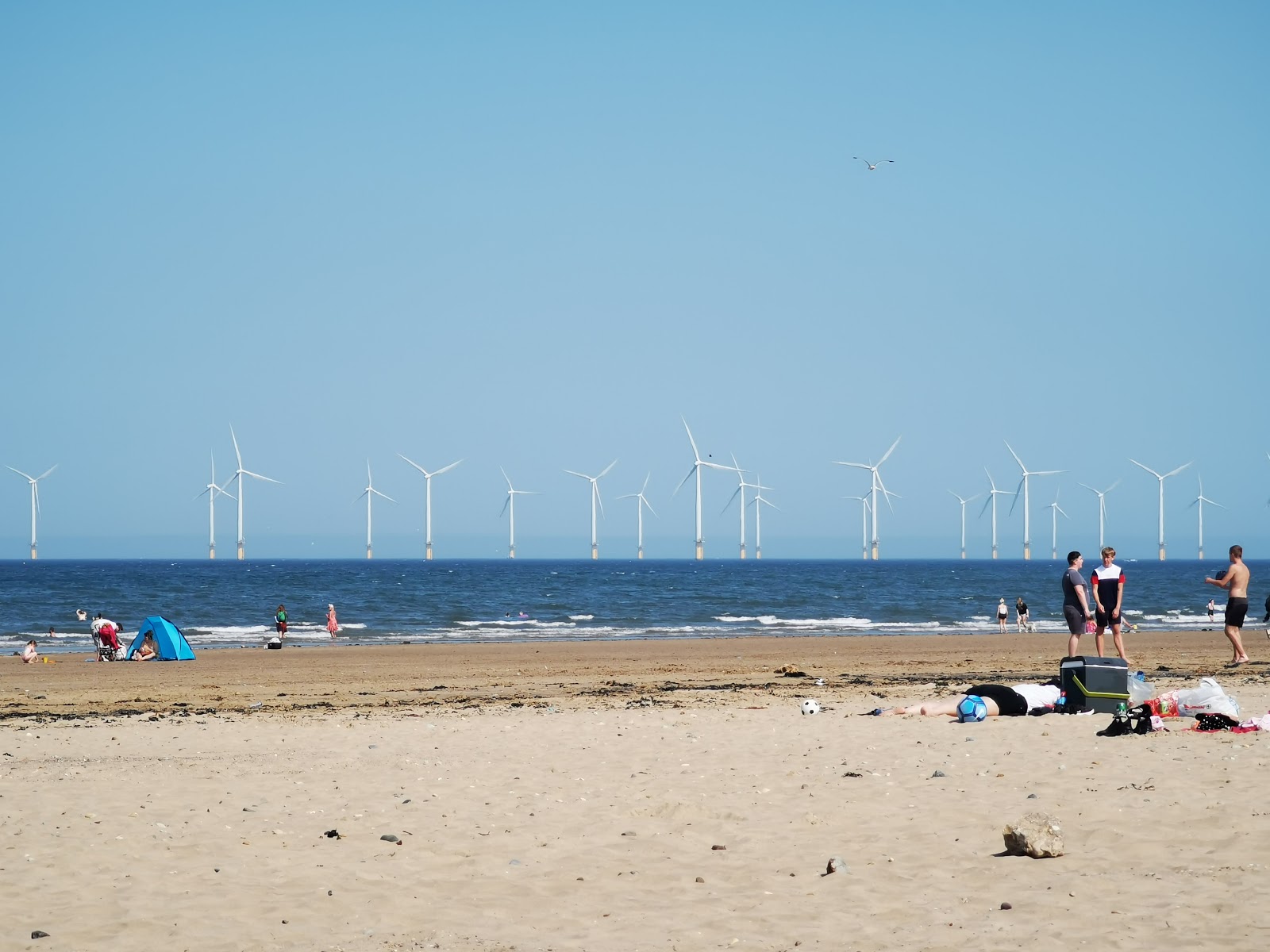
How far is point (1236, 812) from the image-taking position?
28.8 ft

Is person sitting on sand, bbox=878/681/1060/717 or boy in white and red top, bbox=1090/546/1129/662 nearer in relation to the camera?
person sitting on sand, bbox=878/681/1060/717

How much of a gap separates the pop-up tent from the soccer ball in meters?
25.1

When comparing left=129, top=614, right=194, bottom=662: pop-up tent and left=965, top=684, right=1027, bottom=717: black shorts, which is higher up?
left=965, top=684, right=1027, bottom=717: black shorts

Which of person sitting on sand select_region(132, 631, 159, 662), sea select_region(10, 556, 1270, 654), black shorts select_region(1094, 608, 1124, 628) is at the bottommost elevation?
sea select_region(10, 556, 1270, 654)

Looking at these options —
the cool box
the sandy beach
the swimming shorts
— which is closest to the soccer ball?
the sandy beach

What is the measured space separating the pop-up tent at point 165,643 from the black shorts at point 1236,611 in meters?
26.1

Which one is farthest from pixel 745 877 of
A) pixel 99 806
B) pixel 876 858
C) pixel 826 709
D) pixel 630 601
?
pixel 630 601

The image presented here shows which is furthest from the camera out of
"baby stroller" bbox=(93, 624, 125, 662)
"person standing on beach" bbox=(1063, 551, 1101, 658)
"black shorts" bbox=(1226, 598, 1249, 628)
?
"baby stroller" bbox=(93, 624, 125, 662)

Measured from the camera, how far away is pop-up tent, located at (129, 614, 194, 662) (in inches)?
1318

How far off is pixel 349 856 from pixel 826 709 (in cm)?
982

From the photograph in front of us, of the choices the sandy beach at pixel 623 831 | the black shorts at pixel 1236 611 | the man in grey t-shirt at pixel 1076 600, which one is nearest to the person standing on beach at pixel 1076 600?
the man in grey t-shirt at pixel 1076 600

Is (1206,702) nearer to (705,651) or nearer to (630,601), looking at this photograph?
(705,651)

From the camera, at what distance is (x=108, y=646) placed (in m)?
33.7

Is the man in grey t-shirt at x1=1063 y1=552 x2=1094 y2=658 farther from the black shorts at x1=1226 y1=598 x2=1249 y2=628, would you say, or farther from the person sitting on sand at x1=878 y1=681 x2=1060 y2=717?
the person sitting on sand at x1=878 y1=681 x2=1060 y2=717
